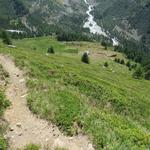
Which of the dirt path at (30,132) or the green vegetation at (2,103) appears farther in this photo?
the dirt path at (30,132)

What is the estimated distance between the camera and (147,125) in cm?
3591

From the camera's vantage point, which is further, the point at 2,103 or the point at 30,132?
the point at 2,103

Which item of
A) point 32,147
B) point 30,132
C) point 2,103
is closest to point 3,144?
point 32,147

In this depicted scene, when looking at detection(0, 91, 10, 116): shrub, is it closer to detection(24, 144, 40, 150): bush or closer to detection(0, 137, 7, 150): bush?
detection(0, 137, 7, 150): bush

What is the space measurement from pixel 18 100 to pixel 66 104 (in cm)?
380

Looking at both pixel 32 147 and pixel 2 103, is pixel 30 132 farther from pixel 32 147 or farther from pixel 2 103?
pixel 2 103

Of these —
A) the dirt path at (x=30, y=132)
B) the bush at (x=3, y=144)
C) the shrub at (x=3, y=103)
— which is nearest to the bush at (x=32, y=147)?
the dirt path at (x=30, y=132)

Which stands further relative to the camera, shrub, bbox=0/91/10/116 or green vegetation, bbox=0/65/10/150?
shrub, bbox=0/91/10/116

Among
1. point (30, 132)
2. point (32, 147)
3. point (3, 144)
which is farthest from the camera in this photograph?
point (30, 132)

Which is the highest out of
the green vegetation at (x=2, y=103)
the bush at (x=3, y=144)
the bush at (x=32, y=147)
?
the green vegetation at (x=2, y=103)

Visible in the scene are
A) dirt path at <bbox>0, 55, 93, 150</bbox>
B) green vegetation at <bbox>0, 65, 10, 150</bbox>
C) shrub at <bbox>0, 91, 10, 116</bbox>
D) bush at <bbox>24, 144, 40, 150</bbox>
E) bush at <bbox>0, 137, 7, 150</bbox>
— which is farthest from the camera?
shrub at <bbox>0, 91, 10, 116</bbox>

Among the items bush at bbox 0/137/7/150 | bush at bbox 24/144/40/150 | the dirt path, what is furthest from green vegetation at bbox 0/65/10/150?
bush at bbox 24/144/40/150

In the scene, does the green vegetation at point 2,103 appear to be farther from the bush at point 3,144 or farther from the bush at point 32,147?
the bush at point 32,147

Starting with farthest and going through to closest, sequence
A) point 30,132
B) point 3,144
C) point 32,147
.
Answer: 1. point 30,132
2. point 32,147
3. point 3,144
